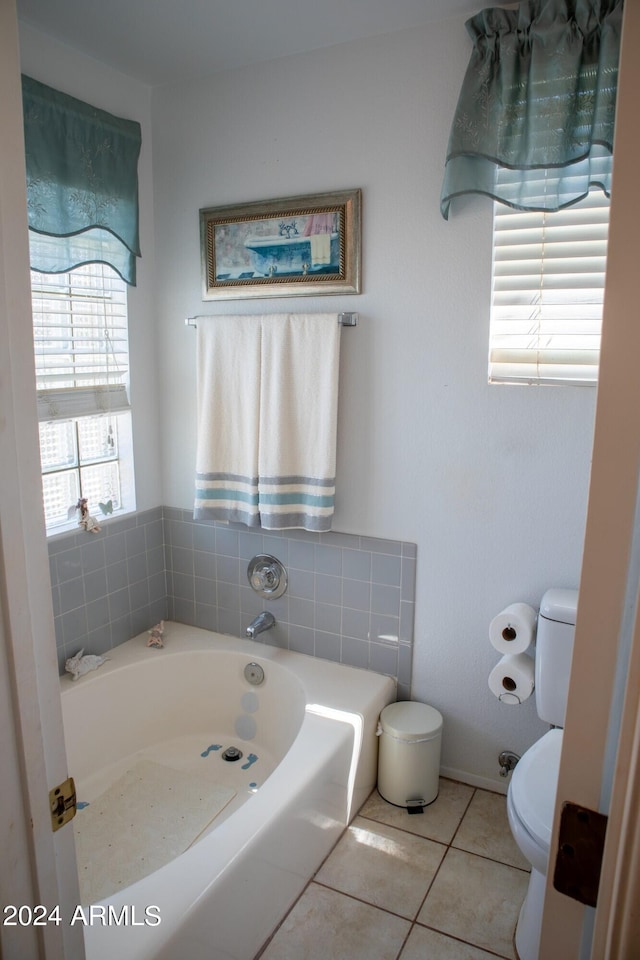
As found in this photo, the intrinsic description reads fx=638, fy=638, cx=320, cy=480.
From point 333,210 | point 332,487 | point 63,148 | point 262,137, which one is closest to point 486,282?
point 333,210

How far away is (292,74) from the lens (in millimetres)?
2230

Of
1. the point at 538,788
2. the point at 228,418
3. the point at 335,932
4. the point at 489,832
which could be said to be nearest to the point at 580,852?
the point at 538,788

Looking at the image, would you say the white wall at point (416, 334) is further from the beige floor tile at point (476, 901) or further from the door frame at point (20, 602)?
the door frame at point (20, 602)

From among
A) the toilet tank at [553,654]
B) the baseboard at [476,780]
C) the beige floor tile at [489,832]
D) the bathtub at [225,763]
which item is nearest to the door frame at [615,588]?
the bathtub at [225,763]

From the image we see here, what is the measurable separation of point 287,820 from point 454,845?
0.66 m

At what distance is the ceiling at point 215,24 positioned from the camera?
1902 millimetres

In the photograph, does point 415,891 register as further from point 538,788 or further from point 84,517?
point 84,517

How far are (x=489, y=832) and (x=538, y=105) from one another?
2.27 metres

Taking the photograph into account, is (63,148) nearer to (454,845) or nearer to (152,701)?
(152,701)

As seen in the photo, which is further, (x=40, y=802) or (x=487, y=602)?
(x=487, y=602)

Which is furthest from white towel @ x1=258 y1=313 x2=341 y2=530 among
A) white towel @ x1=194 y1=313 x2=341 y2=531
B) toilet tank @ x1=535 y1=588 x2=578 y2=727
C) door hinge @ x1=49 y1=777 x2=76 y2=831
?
door hinge @ x1=49 y1=777 x2=76 y2=831

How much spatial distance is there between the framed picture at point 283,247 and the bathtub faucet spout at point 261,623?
1252 millimetres

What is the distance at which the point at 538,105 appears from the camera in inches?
71.7

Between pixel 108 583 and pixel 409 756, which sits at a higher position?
pixel 108 583
